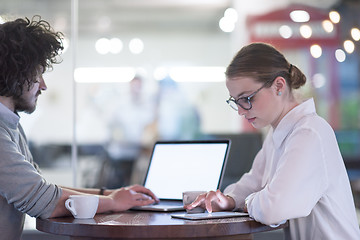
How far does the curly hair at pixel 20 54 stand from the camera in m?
2.12

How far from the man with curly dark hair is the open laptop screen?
191 mm

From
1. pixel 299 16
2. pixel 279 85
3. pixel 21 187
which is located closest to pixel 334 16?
pixel 299 16

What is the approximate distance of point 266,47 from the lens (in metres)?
2.14

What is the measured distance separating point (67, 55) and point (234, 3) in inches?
128

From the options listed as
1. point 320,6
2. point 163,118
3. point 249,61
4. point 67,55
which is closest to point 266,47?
point 249,61

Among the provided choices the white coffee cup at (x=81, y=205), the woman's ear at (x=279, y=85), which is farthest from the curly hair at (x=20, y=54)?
the woman's ear at (x=279, y=85)

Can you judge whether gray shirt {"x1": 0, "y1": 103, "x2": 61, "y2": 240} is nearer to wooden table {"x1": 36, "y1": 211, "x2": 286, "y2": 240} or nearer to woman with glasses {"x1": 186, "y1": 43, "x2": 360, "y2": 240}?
wooden table {"x1": 36, "y1": 211, "x2": 286, "y2": 240}

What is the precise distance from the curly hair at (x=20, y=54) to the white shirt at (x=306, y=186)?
908 mm

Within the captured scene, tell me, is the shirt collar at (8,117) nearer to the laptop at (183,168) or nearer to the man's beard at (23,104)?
the man's beard at (23,104)

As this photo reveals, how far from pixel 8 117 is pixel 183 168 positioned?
758 millimetres

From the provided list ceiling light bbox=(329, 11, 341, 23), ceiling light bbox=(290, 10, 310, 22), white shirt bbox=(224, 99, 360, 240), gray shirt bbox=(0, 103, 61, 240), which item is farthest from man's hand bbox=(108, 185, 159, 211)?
ceiling light bbox=(290, 10, 310, 22)

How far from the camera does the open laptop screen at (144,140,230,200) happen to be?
7.86 feet

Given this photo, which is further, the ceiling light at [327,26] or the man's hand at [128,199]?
the ceiling light at [327,26]

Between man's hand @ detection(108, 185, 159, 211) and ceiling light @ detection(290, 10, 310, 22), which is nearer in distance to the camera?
man's hand @ detection(108, 185, 159, 211)
